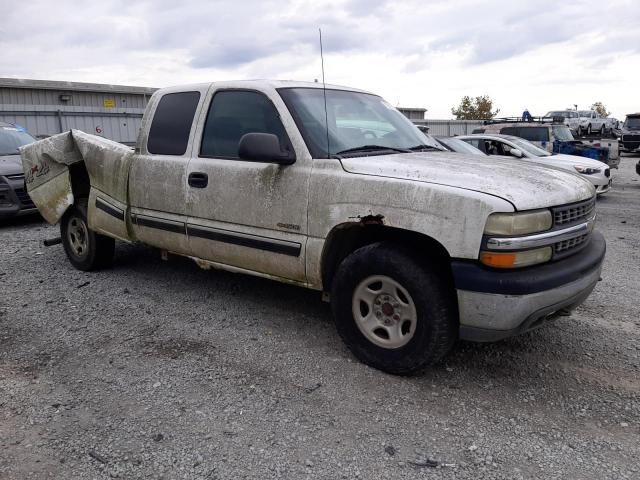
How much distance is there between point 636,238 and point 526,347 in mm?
4754

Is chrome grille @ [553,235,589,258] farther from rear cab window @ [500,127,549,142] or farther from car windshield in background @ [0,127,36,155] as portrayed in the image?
rear cab window @ [500,127,549,142]

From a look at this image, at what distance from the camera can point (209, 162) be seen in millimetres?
4215

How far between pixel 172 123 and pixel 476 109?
48.2 m

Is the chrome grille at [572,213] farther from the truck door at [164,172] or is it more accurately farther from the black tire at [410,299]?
the truck door at [164,172]

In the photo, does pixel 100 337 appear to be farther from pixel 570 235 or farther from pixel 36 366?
pixel 570 235

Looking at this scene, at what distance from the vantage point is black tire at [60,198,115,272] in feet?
18.4

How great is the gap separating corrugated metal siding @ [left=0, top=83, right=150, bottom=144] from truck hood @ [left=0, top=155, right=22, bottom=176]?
404cm

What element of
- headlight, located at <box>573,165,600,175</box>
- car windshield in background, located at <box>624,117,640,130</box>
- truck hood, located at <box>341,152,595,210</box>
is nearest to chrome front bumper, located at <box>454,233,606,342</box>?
truck hood, located at <box>341,152,595,210</box>

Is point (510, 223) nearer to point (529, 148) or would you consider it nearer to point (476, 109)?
point (529, 148)

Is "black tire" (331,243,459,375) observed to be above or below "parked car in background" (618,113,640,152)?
below

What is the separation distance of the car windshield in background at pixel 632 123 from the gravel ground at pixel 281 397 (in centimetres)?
2394

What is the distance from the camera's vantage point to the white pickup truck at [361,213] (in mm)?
2994

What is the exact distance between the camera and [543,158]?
11.3 metres

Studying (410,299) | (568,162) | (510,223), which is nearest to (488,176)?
(510,223)
